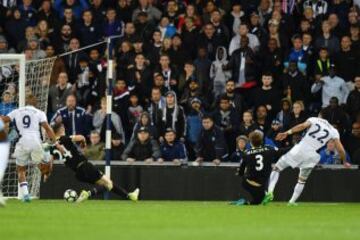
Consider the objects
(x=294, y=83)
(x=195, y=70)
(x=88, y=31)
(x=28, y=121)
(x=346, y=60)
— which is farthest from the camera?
(x=88, y=31)

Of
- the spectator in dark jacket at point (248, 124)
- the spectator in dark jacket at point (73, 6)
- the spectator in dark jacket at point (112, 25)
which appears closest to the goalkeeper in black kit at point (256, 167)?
the spectator in dark jacket at point (248, 124)

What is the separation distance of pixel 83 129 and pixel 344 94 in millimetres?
6320

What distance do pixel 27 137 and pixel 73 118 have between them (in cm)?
426

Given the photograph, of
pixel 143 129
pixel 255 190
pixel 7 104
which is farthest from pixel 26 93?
pixel 255 190

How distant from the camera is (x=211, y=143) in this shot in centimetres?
2725

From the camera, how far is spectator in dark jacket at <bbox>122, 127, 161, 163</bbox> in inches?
1066

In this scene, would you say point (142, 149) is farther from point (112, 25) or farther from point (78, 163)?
point (112, 25)

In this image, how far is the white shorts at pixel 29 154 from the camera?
23.5 metres

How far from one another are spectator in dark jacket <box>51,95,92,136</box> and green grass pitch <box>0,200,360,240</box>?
5397 mm

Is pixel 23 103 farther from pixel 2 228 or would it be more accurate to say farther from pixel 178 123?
Result: pixel 2 228

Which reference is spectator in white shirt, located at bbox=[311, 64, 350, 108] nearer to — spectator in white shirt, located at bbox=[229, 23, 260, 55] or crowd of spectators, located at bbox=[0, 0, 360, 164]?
crowd of spectators, located at bbox=[0, 0, 360, 164]

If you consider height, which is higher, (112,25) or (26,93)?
(112,25)

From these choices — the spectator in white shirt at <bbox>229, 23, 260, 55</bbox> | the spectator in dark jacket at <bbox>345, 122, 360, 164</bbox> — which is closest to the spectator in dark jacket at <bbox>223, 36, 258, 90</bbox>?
the spectator in white shirt at <bbox>229, 23, 260, 55</bbox>

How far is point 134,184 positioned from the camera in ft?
88.4
